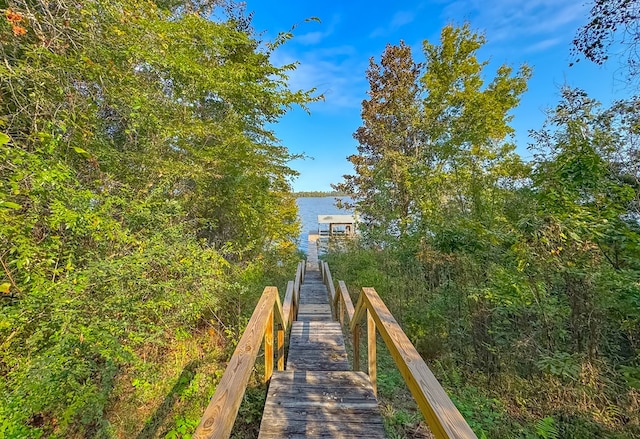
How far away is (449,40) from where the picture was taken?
1083 cm

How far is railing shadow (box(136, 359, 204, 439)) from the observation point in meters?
2.86

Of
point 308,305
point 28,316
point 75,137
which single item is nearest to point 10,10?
point 75,137

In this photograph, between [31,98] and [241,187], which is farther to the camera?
[241,187]

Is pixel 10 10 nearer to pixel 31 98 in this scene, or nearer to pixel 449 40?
pixel 31 98

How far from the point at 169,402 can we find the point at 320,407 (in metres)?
2.16

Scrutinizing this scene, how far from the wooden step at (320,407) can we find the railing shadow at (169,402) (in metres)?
1.56

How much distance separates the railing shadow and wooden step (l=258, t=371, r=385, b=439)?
1.56 metres

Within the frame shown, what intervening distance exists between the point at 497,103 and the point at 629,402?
11288 mm

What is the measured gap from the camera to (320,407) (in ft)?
6.95

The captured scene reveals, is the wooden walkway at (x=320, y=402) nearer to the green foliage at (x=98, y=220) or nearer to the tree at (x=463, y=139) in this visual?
the green foliage at (x=98, y=220)

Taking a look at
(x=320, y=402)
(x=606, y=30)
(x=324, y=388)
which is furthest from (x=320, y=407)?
(x=606, y=30)

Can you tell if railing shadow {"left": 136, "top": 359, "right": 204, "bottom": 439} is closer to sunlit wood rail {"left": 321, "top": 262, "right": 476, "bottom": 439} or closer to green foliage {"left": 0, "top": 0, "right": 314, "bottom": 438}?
green foliage {"left": 0, "top": 0, "right": 314, "bottom": 438}

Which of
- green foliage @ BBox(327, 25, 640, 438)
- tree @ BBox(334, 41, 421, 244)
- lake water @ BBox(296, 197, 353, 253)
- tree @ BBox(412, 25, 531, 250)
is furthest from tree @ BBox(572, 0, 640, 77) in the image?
lake water @ BBox(296, 197, 353, 253)

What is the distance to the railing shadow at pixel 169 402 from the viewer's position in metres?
2.86
